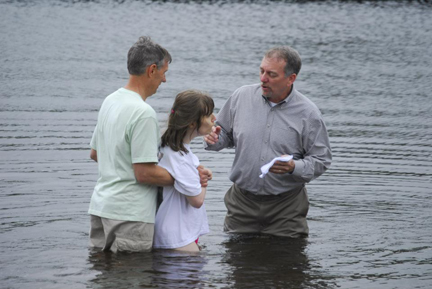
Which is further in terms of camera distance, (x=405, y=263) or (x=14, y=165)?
(x=14, y=165)

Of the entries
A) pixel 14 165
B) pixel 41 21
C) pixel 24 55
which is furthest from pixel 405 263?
pixel 41 21

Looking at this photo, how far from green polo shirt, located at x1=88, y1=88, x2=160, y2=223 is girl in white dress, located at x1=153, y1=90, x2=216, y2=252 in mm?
205

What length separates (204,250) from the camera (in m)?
7.80

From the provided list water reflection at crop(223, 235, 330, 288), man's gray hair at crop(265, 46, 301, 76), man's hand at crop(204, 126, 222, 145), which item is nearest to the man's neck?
man's hand at crop(204, 126, 222, 145)

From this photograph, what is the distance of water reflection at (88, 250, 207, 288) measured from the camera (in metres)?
6.59

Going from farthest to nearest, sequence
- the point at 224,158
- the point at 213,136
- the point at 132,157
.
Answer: the point at 224,158 → the point at 213,136 → the point at 132,157

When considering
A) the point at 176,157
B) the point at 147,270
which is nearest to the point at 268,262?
the point at 147,270

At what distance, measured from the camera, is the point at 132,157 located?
6148 millimetres

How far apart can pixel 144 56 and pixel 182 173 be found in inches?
39.0

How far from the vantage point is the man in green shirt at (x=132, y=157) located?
6133mm

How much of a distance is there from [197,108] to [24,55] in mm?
18421

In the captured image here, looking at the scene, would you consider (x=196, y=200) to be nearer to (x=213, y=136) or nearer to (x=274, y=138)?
(x=213, y=136)

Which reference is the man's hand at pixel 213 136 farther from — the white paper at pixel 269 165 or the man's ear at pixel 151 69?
the man's ear at pixel 151 69

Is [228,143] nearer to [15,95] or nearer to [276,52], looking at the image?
[276,52]
